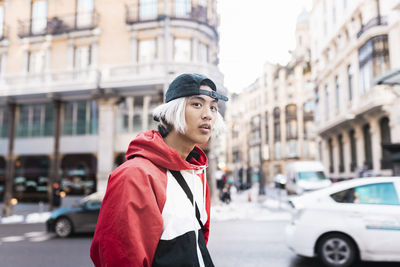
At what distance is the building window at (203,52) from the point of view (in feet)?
62.7

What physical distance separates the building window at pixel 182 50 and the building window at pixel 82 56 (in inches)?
205

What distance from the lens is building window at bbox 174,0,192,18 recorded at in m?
18.8

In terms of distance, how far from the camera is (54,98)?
19.0 meters

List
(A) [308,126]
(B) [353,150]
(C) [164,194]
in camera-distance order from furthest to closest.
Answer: (A) [308,126] → (B) [353,150] → (C) [164,194]

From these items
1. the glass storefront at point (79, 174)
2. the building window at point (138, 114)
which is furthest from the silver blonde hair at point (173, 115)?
the glass storefront at point (79, 174)

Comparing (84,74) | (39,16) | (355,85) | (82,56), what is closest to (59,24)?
(39,16)

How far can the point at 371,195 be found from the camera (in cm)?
610

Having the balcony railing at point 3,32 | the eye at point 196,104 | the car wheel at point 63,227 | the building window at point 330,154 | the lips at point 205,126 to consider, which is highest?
the balcony railing at point 3,32

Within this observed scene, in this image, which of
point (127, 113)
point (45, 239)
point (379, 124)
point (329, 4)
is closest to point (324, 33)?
point (329, 4)

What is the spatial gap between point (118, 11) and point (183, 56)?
488 cm

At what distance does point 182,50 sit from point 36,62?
30.1 feet

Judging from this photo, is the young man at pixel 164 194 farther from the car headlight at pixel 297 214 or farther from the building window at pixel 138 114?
the building window at pixel 138 114

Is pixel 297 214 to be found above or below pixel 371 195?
below

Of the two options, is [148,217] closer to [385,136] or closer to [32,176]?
[32,176]
